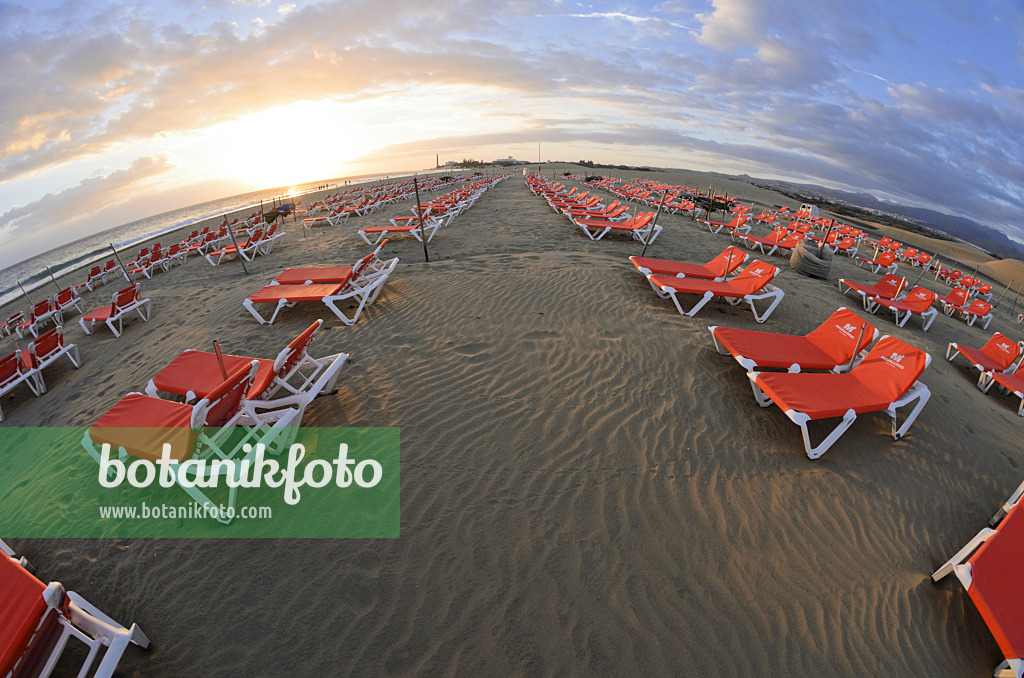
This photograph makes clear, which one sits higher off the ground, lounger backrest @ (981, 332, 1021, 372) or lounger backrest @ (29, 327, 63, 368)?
lounger backrest @ (29, 327, 63, 368)

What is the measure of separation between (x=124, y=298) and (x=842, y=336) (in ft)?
39.5

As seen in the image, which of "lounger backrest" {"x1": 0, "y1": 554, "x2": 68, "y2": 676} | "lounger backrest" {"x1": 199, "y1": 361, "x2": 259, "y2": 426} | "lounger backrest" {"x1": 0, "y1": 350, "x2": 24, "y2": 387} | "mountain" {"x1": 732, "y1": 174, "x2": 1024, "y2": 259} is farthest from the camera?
"mountain" {"x1": 732, "y1": 174, "x2": 1024, "y2": 259}

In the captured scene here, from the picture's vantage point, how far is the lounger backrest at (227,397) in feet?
9.62

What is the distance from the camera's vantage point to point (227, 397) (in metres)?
3.10

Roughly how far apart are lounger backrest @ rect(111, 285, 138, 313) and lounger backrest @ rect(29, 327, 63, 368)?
1.14m

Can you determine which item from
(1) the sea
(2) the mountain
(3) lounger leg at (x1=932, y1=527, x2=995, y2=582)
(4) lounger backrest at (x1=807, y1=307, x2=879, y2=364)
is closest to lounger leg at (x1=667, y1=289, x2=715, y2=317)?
(4) lounger backrest at (x1=807, y1=307, x2=879, y2=364)

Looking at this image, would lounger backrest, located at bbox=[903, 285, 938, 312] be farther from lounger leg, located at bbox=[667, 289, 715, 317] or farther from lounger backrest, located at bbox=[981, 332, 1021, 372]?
lounger leg, located at bbox=[667, 289, 715, 317]

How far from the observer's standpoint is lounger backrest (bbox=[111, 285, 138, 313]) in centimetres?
698

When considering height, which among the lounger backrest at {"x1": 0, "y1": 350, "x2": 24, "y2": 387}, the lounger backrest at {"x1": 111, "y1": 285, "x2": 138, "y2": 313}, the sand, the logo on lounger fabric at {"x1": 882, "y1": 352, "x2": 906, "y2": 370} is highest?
the lounger backrest at {"x1": 111, "y1": 285, "x2": 138, "y2": 313}

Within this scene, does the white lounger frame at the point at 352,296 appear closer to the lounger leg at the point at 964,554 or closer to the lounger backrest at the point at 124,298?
the lounger backrest at the point at 124,298

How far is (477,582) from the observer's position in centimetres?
234

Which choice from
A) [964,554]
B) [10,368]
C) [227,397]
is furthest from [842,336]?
[10,368]

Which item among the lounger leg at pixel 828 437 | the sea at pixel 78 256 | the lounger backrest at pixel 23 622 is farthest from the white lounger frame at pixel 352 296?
the sea at pixel 78 256

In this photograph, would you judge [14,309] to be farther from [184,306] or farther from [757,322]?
[757,322]
